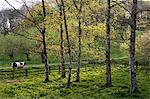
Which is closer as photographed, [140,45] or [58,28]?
[58,28]

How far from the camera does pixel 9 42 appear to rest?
95375 millimetres

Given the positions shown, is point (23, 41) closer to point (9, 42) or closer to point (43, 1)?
point (9, 42)

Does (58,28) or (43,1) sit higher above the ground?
(43,1)

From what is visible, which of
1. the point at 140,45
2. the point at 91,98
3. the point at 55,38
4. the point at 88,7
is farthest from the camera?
the point at 140,45

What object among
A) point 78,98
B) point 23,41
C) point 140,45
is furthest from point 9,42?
point 78,98

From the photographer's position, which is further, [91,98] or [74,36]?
[74,36]

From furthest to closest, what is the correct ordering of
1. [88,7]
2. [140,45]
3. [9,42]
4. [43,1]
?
[9,42] → [140,45] → [43,1] → [88,7]

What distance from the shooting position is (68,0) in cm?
3288

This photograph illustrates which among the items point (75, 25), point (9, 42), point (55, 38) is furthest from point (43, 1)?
point (9, 42)

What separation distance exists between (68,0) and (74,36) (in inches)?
198

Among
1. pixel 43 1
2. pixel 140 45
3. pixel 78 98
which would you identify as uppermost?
pixel 43 1

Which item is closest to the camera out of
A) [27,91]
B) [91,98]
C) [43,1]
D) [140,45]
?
[91,98]

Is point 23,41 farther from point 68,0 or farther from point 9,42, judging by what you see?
point 68,0

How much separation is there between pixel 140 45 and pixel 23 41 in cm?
4928
